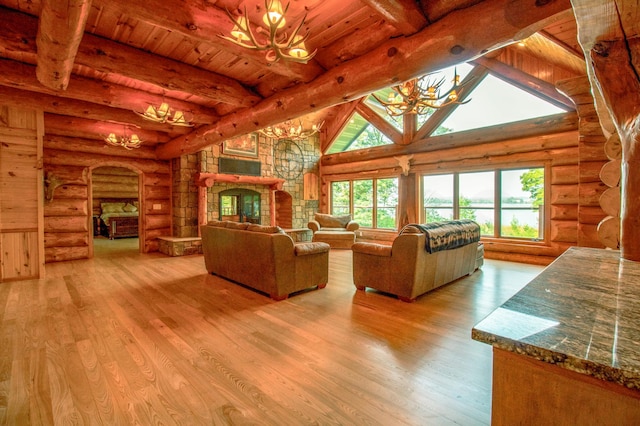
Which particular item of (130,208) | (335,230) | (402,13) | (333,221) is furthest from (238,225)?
(130,208)

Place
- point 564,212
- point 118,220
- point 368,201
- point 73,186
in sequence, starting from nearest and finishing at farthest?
point 564,212 < point 73,186 < point 368,201 < point 118,220

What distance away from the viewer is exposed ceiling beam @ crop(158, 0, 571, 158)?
190 cm

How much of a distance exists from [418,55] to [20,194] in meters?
6.00

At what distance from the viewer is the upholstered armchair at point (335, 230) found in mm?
7586

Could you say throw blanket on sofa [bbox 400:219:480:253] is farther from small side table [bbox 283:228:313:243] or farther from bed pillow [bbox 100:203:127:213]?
bed pillow [bbox 100:203:127:213]

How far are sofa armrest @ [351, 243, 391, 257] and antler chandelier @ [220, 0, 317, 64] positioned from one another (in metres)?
2.37

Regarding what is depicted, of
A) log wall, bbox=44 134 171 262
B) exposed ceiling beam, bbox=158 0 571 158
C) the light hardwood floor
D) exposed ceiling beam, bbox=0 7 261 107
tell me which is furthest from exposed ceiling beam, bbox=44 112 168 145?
exposed ceiling beam, bbox=158 0 571 158

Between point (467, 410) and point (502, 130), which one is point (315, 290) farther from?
point (502, 130)

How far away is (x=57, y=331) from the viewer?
9.05 feet

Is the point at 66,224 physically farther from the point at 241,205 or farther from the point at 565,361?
the point at 565,361

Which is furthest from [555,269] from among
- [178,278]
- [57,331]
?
[178,278]

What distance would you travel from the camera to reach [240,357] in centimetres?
232

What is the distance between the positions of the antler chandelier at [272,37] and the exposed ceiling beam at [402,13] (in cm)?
56

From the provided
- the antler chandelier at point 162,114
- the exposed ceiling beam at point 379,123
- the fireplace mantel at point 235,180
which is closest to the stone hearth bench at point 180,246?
the fireplace mantel at point 235,180
